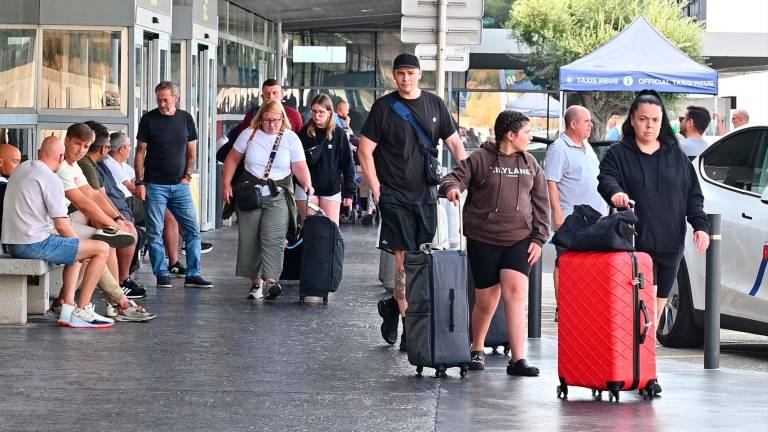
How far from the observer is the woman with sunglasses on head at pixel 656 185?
332 inches

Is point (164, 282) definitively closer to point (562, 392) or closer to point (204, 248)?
point (204, 248)

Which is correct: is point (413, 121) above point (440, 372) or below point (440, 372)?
above

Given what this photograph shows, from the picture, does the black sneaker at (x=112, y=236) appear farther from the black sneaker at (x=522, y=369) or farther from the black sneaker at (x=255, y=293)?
the black sneaker at (x=522, y=369)

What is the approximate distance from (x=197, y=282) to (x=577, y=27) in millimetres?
37736

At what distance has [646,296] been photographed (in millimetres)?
8094

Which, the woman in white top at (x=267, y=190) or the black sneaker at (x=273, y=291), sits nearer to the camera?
the woman in white top at (x=267, y=190)

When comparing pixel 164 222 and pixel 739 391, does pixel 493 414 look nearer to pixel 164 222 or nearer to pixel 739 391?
pixel 739 391

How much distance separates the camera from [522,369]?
904 cm

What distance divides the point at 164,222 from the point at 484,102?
89.4 feet

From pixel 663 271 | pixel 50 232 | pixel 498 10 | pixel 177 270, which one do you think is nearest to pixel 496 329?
pixel 663 271

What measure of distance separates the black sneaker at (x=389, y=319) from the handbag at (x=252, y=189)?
2.96m

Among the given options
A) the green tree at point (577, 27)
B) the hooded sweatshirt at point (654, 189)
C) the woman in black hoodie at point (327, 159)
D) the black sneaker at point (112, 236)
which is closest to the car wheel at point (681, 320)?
the hooded sweatshirt at point (654, 189)

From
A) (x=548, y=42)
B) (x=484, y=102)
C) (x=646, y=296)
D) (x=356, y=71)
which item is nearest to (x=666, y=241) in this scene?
(x=646, y=296)

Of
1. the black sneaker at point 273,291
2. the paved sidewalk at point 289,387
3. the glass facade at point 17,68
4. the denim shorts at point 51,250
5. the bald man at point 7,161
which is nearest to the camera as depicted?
the paved sidewalk at point 289,387
